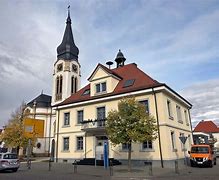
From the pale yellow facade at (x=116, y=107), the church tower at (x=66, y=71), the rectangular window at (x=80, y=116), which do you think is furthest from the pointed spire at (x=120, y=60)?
the church tower at (x=66, y=71)

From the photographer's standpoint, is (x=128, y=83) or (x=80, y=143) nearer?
(x=128, y=83)

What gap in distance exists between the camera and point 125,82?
25922mm

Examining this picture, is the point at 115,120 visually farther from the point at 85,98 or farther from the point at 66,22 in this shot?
the point at 66,22

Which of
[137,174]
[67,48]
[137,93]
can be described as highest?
[67,48]

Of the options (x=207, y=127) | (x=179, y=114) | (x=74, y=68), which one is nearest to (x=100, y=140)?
(x=179, y=114)

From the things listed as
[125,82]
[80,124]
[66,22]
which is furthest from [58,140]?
[66,22]

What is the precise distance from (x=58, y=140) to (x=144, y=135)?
1531cm

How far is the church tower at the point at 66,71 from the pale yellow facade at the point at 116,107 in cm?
2137

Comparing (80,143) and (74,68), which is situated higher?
(74,68)

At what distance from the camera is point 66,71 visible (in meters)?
51.8

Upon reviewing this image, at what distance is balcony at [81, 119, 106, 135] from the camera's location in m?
23.7

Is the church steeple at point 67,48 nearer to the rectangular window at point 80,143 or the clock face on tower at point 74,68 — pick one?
the clock face on tower at point 74,68

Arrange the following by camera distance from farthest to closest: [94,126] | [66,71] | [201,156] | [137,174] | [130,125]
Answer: [66,71] < [94,126] < [201,156] < [130,125] < [137,174]

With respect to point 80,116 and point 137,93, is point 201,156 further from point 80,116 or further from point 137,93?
point 80,116
